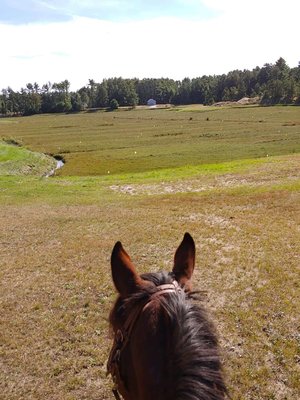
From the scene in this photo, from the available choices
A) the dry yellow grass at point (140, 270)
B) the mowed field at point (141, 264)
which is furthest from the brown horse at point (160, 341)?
the dry yellow grass at point (140, 270)

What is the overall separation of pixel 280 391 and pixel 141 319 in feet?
16.4

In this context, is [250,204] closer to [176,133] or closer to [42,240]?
[42,240]

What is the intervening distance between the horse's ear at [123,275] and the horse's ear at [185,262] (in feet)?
1.09

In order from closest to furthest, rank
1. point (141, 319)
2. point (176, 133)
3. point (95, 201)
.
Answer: point (141, 319)
point (95, 201)
point (176, 133)

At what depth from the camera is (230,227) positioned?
1452 centimetres

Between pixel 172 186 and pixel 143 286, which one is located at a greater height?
pixel 143 286

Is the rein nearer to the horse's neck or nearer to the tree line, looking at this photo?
the horse's neck

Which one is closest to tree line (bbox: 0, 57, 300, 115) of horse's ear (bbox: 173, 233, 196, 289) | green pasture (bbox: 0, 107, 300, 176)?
green pasture (bbox: 0, 107, 300, 176)

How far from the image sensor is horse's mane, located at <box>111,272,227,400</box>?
1865 millimetres

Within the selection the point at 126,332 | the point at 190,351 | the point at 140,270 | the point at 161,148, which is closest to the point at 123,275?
the point at 126,332

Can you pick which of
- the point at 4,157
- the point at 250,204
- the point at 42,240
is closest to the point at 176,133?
the point at 4,157

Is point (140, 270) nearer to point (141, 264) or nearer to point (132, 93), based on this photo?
point (141, 264)

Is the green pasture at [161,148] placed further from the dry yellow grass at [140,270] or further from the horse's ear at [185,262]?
the horse's ear at [185,262]

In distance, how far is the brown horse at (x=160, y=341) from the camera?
1918 mm
